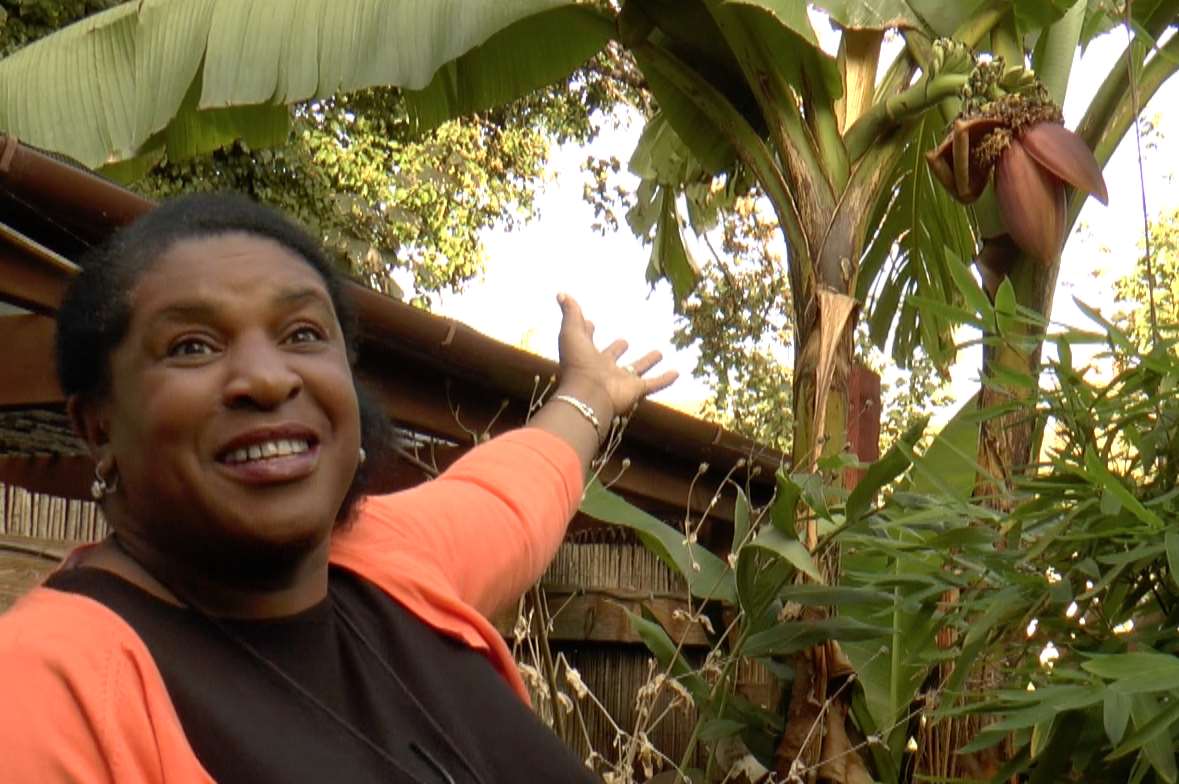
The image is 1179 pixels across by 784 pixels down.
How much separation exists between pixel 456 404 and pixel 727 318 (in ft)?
31.4

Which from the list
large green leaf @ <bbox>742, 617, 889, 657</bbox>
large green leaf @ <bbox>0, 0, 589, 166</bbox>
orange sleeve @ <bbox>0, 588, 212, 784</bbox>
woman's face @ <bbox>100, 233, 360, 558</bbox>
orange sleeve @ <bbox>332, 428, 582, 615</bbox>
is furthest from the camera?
large green leaf @ <bbox>0, 0, 589, 166</bbox>

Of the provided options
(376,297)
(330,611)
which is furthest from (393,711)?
(376,297)

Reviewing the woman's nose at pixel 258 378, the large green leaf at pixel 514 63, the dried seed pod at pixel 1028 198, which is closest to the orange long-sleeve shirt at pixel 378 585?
the woman's nose at pixel 258 378

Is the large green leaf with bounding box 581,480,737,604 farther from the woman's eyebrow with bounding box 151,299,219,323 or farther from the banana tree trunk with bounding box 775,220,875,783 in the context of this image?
the woman's eyebrow with bounding box 151,299,219,323

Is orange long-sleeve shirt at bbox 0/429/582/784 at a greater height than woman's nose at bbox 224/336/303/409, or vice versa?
woman's nose at bbox 224/336/303/409

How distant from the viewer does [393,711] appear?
1.68 m

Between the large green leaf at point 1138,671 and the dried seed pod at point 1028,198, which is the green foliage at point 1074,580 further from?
the dried seed pod at point 1028,198

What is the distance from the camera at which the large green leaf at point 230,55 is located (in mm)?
4574

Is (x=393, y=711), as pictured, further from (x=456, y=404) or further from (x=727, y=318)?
(x=727, y=318)

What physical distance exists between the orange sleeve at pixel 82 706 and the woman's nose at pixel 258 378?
26cm

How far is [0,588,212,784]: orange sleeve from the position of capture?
1297 mm

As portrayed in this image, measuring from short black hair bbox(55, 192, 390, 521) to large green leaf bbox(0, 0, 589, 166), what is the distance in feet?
9.06

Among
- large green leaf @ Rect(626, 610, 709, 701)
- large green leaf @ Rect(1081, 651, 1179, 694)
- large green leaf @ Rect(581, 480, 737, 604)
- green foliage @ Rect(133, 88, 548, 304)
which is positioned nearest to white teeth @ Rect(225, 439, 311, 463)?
large green leaf @ Rect(1081, 651, 1179, 694)

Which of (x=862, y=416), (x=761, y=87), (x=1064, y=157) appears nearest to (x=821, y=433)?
(x=862, y=416)
